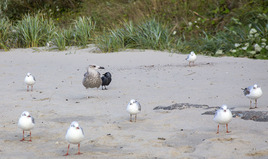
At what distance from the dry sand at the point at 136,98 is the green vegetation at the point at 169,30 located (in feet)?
3.49

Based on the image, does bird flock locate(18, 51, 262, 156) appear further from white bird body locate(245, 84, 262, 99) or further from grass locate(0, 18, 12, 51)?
grass locate(0, 18, 12, 51)

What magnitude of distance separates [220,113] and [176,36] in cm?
1143

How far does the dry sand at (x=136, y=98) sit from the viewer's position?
5324 millimetres

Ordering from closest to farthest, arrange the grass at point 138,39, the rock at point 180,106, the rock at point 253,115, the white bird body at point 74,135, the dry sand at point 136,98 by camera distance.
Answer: the white bird body at point 74,135
the dry sand at point 136,98
the rock at point 253,115
the rock at point 180,106
the grass at point 138,39

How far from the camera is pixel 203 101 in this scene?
7.93 m

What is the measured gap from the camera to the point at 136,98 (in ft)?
27.9

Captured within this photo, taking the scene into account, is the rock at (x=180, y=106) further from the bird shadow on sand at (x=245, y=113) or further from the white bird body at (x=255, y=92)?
the white bird body at (x=255, y=92)

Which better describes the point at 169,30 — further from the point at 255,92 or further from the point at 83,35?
→ the point at 255,92

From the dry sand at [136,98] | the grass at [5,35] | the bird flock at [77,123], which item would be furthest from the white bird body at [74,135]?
the grass at [5,35]

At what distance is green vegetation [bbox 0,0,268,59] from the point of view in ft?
48.0

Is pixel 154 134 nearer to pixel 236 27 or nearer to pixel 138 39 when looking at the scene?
pixel 138 39

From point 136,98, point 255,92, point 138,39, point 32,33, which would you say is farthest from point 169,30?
point 255,92

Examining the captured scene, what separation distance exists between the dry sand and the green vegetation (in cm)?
107

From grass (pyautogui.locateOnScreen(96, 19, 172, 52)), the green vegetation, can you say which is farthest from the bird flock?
the green vegetation
